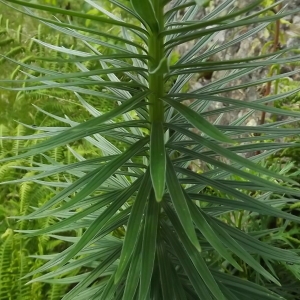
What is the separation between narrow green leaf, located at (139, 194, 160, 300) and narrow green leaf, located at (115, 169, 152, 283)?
0.02 meters

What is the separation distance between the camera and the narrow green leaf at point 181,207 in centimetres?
56

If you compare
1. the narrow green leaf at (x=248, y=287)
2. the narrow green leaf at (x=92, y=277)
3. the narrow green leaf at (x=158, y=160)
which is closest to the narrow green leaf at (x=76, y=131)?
the narrow green leaf at (x=158, y=160)

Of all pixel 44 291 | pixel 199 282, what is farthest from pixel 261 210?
pixel 44 291

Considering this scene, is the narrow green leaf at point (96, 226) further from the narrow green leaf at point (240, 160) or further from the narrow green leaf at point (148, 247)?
the narrow green leaf at point (240, 160)

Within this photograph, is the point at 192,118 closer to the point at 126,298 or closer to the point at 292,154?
the point at 126,298

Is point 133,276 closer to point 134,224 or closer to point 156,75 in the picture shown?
point 134,224

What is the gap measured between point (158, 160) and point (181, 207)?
0.08m

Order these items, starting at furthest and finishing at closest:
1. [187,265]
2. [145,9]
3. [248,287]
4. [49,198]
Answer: [49,198]
[248,287]
[187,265]
[145,9]

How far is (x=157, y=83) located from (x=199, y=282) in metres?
0.38

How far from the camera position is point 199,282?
731mm

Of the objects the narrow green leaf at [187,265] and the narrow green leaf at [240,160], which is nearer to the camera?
the narrow green leaf at [240,160]

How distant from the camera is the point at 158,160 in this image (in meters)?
0.60

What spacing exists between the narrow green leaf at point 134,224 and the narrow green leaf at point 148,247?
23mm

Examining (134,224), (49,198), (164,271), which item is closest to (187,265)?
(164,271)
